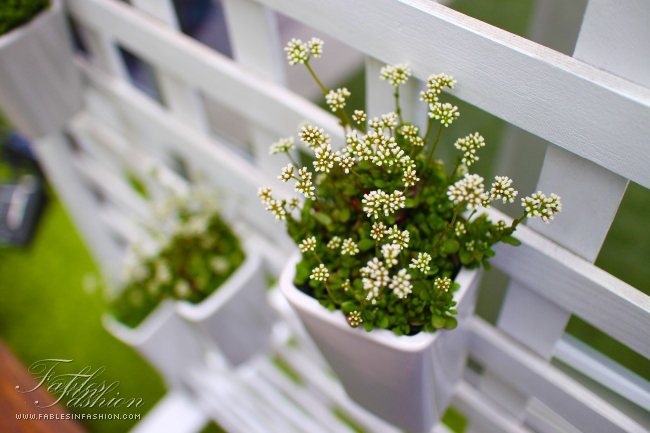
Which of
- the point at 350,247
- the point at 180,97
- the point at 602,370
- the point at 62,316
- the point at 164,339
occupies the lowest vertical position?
the point at 62,316

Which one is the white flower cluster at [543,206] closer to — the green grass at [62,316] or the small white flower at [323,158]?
the small white flower at [323,158]

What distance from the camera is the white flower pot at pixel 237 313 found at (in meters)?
1.20

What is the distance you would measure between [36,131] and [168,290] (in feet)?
1.76

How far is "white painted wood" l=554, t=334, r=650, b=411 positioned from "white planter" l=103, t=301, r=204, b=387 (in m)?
0.82

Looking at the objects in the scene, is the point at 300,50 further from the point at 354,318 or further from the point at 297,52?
the point at 354,318

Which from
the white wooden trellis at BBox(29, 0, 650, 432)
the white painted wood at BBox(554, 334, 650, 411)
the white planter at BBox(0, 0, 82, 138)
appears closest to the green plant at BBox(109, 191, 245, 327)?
the white wooden trellis at BBox(29, 0, 650, 432)

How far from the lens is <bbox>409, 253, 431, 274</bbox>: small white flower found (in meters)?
0.66

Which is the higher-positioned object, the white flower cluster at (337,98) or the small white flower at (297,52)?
the small white flower at (297,52)

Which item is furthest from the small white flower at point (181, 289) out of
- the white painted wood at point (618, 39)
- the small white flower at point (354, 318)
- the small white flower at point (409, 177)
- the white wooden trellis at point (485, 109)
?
the white painted wood at point (618, 39)

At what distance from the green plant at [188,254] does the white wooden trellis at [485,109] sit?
0.34 ft

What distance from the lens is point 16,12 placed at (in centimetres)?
108

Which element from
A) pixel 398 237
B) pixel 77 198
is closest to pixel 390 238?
pixel 398 237

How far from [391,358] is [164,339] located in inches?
33.7

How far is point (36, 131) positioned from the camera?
4.38ft
